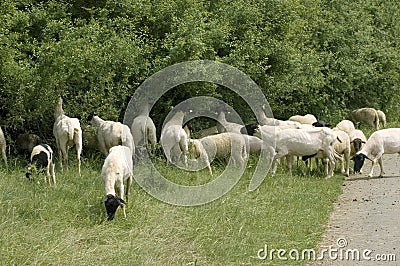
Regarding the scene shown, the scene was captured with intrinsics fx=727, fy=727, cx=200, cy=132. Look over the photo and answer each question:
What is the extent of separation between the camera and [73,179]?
12.2 m

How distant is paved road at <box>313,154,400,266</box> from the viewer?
915 centimetres

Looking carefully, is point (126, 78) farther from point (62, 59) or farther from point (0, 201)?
point (0, 201)

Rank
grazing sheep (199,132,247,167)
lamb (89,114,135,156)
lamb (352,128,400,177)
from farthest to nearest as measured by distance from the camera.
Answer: lamb (352,128,400,177) < grazing sheep (199,132,247,167) < lamb (89,114,135,156)

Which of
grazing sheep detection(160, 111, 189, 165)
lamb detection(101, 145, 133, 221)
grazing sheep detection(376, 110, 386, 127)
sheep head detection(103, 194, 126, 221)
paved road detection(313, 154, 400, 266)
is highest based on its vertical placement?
grazing sheep detection(376, 110, 386, 127)

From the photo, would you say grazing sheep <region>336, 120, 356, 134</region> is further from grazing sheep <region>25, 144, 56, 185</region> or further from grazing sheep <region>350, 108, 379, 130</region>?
grazing sheep <region>25, 144, 56, 185</region>

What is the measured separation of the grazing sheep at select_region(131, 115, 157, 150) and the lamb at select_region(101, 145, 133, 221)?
314 cm

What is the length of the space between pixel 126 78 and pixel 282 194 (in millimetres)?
4147

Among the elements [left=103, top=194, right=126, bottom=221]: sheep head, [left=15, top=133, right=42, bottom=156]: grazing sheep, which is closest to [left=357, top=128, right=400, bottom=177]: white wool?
[left=15, top=133, right=42, bottom=156]: grazing sheep

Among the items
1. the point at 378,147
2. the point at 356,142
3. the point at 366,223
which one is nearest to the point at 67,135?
the point at 366,223

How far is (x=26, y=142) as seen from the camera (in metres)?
14.4

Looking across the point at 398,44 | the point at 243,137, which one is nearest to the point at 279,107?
the point at 243,137

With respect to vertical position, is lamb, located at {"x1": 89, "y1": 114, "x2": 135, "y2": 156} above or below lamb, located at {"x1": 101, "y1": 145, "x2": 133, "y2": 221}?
above

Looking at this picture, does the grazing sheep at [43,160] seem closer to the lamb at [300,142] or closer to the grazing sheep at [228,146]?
the grazing sheep at [228,146]

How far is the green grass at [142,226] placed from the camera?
8344 millimetres
